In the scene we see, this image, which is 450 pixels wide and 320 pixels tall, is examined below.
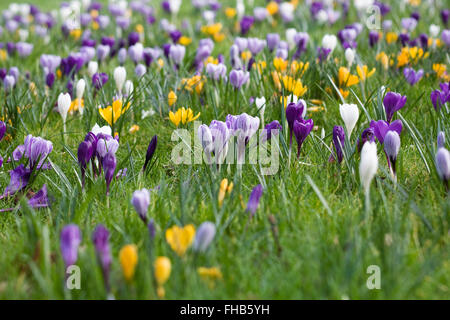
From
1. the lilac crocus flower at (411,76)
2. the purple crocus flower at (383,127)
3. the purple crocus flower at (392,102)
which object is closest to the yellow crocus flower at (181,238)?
the purple crocus flower at (383,127)

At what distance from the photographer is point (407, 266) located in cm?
165

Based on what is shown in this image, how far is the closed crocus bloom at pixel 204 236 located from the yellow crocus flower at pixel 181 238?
0.06 ft

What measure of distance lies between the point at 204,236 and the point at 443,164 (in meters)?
0.92

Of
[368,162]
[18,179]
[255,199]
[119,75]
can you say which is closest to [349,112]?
[368,162]

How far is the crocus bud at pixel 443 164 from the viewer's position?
1.91 metres

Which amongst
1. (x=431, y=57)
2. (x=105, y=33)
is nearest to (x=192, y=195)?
(x=431, y=57)

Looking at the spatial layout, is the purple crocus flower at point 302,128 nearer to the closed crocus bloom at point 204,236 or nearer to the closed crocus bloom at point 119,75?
the closed crocus bloom at point 204,236

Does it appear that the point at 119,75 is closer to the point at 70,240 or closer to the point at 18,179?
the point at 18,179

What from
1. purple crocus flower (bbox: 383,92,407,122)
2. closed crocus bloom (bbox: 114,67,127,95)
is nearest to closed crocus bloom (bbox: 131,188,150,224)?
purple crocus flower (bbox: 383,92,407,122)

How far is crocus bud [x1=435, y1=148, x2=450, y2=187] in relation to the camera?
6.26 ft

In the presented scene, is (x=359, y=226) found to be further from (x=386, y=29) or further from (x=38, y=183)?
(x=386, y=29)

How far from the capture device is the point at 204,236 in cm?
162

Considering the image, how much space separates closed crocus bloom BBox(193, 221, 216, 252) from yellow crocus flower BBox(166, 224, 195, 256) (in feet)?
0.06
